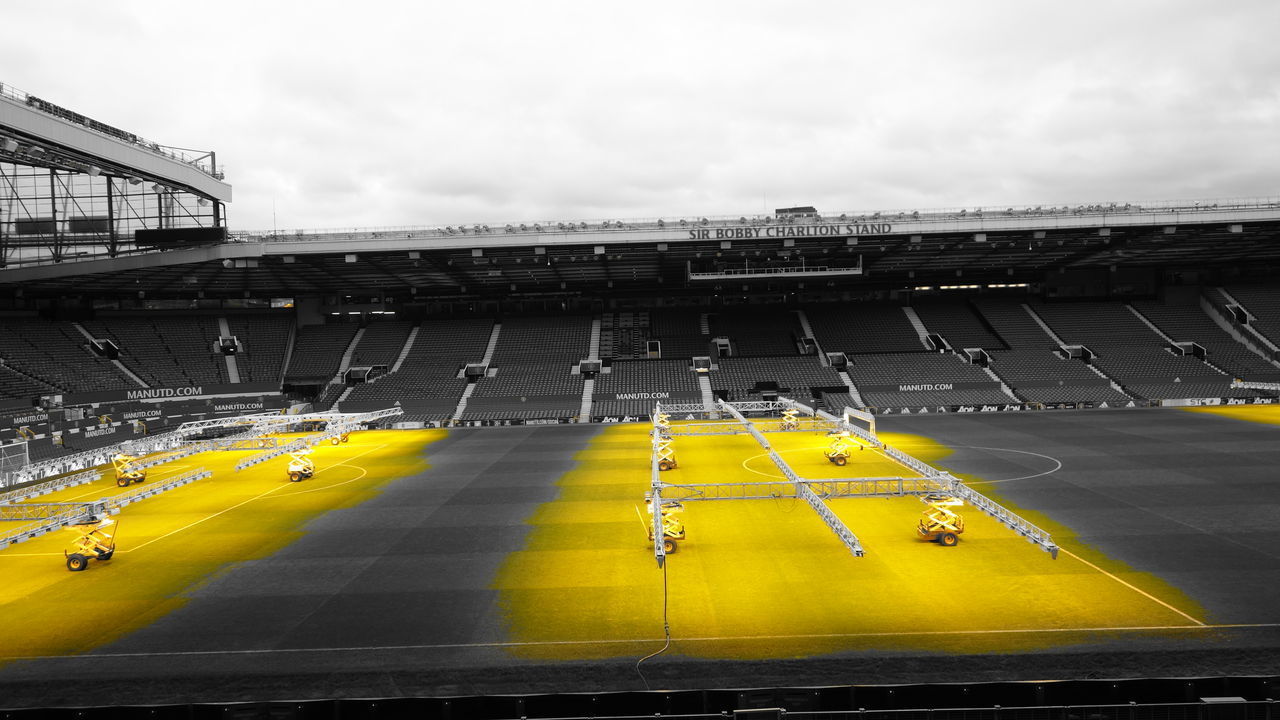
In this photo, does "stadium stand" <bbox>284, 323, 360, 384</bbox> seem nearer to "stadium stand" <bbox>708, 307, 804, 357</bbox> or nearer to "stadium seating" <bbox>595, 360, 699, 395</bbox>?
"stadium seating" <bbox>595, 360, 699, 395</bbox>

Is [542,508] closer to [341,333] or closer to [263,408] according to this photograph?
→ [263,408]

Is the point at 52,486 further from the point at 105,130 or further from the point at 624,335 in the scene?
the point at 624,335

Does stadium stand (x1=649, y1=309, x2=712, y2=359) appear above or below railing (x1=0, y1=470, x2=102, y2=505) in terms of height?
above

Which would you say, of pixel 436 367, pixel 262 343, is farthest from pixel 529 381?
pixel 262 343

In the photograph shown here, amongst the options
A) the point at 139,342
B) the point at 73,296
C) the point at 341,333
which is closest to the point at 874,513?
the point at 341,333

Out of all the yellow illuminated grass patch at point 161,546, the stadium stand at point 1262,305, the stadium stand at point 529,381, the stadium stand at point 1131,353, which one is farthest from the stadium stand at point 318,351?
the stadium stand at point 1262,305

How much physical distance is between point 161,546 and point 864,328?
67188 mm

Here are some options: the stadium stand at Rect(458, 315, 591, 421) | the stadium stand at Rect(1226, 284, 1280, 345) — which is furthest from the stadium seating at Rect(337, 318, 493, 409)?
the stadium stand at Rect(1226, 284, 1280, 345)

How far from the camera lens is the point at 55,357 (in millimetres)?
63094

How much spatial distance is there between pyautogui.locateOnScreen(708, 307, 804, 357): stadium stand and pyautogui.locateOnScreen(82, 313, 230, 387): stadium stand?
51921 mm

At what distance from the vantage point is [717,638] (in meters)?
15.9

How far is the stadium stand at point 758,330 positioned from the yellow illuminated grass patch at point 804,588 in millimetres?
46030

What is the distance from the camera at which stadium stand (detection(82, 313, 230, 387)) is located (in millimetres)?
67688

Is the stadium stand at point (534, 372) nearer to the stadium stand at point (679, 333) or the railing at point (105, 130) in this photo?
the stadium stand at point (679, 333)
